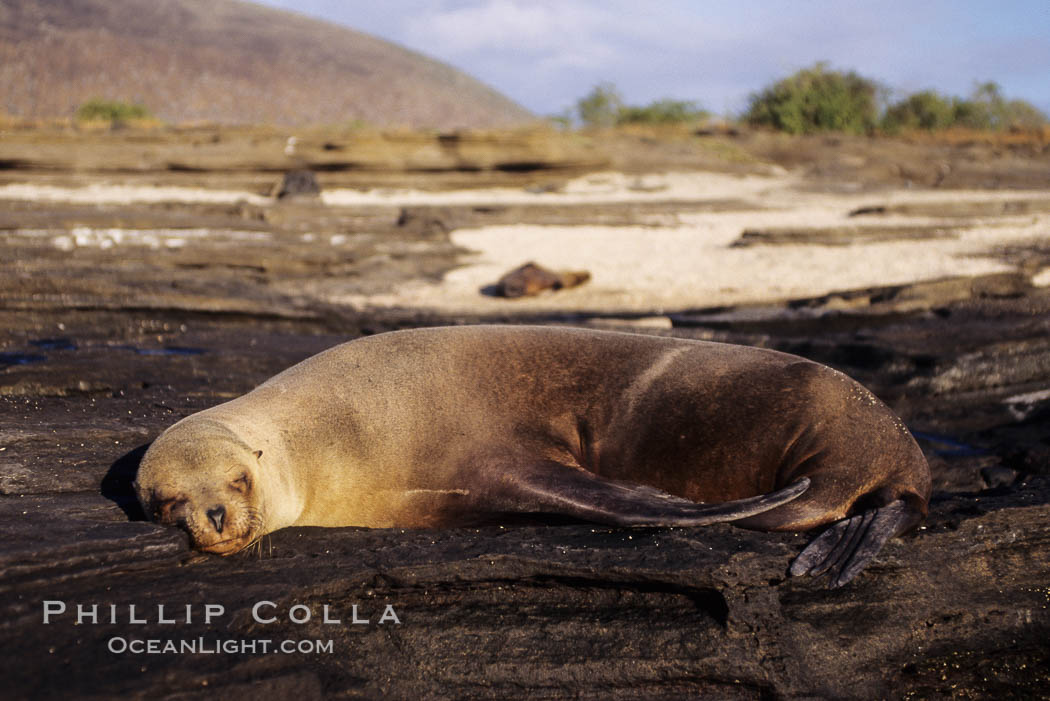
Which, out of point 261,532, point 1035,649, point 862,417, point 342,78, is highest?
point 342,78

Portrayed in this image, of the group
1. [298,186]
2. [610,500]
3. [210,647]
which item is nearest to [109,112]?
[298,186]

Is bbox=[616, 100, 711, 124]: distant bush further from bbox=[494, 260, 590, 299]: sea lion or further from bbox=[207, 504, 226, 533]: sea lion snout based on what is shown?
bbox=[207, 504, 226, 533]: sea lion snout

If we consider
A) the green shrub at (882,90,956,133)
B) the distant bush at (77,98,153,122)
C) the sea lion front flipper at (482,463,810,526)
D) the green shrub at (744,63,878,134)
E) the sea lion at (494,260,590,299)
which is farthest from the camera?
the distant bush at (77,98,153,122)

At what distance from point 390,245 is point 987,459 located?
27.7 ft

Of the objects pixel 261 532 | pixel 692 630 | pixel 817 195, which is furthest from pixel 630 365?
pixel 817 195

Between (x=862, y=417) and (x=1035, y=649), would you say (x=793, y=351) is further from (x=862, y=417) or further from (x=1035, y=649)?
(x=1035, y=649)

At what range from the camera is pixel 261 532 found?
10.8ft

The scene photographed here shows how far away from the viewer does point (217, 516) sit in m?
3.17

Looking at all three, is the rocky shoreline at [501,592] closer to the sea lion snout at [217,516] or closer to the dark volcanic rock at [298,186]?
the sea lion snout at [217,516]

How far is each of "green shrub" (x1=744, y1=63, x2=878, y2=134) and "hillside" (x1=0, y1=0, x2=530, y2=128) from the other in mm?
16994

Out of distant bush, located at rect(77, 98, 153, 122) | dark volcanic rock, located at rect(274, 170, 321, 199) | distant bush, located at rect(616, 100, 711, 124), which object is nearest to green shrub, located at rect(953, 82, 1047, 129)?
distant bush, located at rect(616, 100, 711, 124)

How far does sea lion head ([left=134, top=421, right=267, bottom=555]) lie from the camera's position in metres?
3.17

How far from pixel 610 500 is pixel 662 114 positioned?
79.4 feet

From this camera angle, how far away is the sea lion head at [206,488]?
3166 mm
